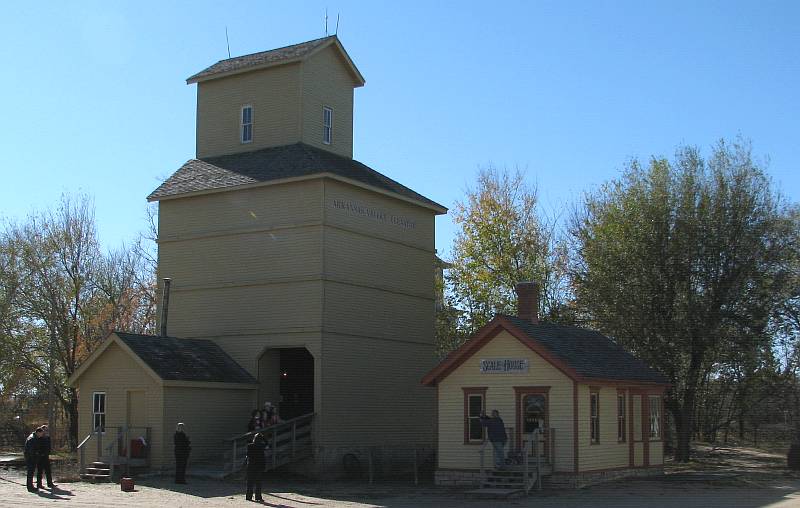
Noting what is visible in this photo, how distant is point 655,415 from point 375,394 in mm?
9547

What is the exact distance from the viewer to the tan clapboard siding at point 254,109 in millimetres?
36438

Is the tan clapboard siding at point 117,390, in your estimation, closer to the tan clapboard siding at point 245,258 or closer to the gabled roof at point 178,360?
the gabled roof at point 178,360

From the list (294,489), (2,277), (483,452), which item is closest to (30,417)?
(2,277)

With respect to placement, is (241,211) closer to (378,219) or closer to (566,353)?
(378,219)

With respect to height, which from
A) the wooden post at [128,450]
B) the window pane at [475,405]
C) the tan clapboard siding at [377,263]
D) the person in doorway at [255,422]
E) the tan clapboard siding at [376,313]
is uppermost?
the tan clapboard siding at [377,263]

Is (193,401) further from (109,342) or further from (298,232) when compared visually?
(298,232)

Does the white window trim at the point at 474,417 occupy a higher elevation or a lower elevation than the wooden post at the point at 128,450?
higher

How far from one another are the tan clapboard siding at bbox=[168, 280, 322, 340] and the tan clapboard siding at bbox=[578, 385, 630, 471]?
9348mm

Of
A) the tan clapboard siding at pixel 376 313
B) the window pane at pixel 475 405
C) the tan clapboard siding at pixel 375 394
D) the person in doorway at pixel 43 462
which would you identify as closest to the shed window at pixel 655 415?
the window pane at pixel 475 405

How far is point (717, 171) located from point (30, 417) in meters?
39.3

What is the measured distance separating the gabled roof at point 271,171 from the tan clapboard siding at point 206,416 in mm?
7437

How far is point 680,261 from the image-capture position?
128 ft

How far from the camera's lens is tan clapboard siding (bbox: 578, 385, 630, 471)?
2759 centimetres

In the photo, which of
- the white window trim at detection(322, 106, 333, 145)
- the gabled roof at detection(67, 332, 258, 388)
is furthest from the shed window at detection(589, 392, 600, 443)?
the white window trim at detection(322, 106, 333, 145)
